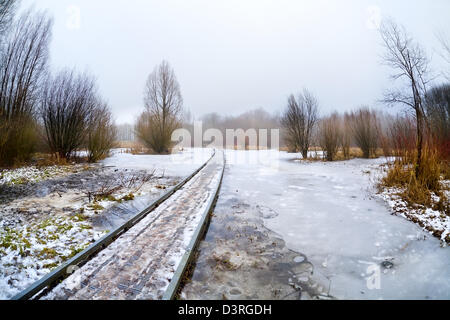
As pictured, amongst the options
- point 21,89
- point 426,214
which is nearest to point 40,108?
point 21,89

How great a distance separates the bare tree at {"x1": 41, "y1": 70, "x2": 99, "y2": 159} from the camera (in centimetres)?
1156

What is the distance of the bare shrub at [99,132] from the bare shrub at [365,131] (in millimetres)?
17791

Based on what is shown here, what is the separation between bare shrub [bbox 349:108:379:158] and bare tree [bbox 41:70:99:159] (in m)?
18.6

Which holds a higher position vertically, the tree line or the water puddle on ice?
the tree line

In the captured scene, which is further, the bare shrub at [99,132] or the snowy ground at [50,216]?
the bare shrub at [99,132]

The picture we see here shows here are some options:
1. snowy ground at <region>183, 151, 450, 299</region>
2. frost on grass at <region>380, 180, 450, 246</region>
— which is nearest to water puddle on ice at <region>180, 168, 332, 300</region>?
snowy ground at <region>183, 151, 450, 299</region>

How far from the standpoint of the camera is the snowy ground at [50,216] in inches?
113

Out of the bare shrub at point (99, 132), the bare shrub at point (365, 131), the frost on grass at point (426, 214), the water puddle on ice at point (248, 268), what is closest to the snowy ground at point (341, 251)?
the water puddle on ice at point (248, 268)

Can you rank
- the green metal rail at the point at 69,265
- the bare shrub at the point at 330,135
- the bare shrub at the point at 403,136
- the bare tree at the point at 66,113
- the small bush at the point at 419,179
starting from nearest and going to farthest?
the green metal rail at the point at 69,265 < the small bush at the point at 419,179 < the bare shrub at the point at 403,136 < the bare tree at the point at 66,113 < the bare shrub at the point at 330,135

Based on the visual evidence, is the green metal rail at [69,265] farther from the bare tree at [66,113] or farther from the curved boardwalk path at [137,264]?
the bare tree at [66,113]

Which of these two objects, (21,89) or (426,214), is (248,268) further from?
(21,89)

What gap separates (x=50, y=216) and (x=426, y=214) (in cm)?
788

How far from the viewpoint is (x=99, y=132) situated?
43.7 feet

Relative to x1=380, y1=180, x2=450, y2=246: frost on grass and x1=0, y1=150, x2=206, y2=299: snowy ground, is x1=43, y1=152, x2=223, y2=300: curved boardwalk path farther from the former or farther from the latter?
x1=380, y1=180, x2=450, y2=246: frost on grass
